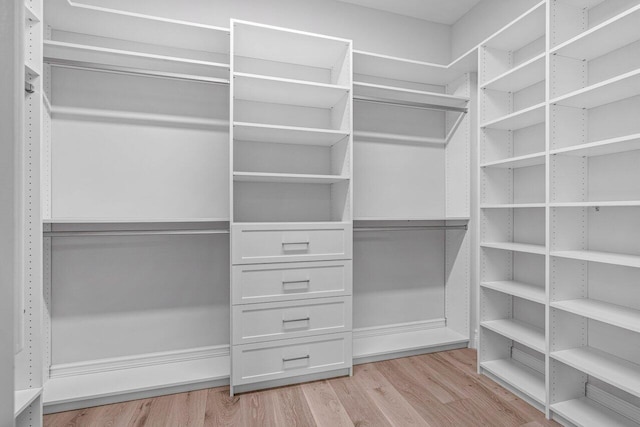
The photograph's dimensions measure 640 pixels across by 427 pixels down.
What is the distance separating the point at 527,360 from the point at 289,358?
152 centimetres

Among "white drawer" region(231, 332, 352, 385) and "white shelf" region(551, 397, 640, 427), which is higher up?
"white drawer" region(231, 332, 352, 385)

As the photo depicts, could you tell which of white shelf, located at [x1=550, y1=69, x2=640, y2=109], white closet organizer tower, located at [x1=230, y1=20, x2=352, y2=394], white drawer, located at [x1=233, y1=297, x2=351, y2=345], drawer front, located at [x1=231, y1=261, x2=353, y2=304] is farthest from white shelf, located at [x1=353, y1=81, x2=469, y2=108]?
white drawer, located at [x1=233, y1=297, x2=351, y2=345]

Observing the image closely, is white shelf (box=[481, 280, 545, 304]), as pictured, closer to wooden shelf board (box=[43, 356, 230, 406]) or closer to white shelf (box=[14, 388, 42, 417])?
wooden shelf board (box=[43, 356, 230, 406])

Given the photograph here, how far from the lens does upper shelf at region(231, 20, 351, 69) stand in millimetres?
1893

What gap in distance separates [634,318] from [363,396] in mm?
1333

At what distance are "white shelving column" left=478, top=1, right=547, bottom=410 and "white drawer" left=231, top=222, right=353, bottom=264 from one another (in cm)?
94

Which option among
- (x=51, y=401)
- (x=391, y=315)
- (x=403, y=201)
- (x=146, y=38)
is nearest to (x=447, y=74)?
(x=403, y=201)

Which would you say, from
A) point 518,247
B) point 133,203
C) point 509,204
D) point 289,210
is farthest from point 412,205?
point 133,203

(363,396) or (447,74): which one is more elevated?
(447,74)

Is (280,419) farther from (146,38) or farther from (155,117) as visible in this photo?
(146,38)

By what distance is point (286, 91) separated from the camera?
6.86 feet

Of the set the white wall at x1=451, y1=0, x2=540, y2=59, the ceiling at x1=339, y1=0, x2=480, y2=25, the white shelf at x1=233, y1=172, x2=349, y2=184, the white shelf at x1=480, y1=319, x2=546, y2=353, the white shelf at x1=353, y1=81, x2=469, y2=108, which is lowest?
the white shelf at x1=480, y1=319, x2=546, y2=353

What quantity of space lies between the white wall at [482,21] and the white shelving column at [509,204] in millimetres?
254

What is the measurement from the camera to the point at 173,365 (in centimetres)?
207
